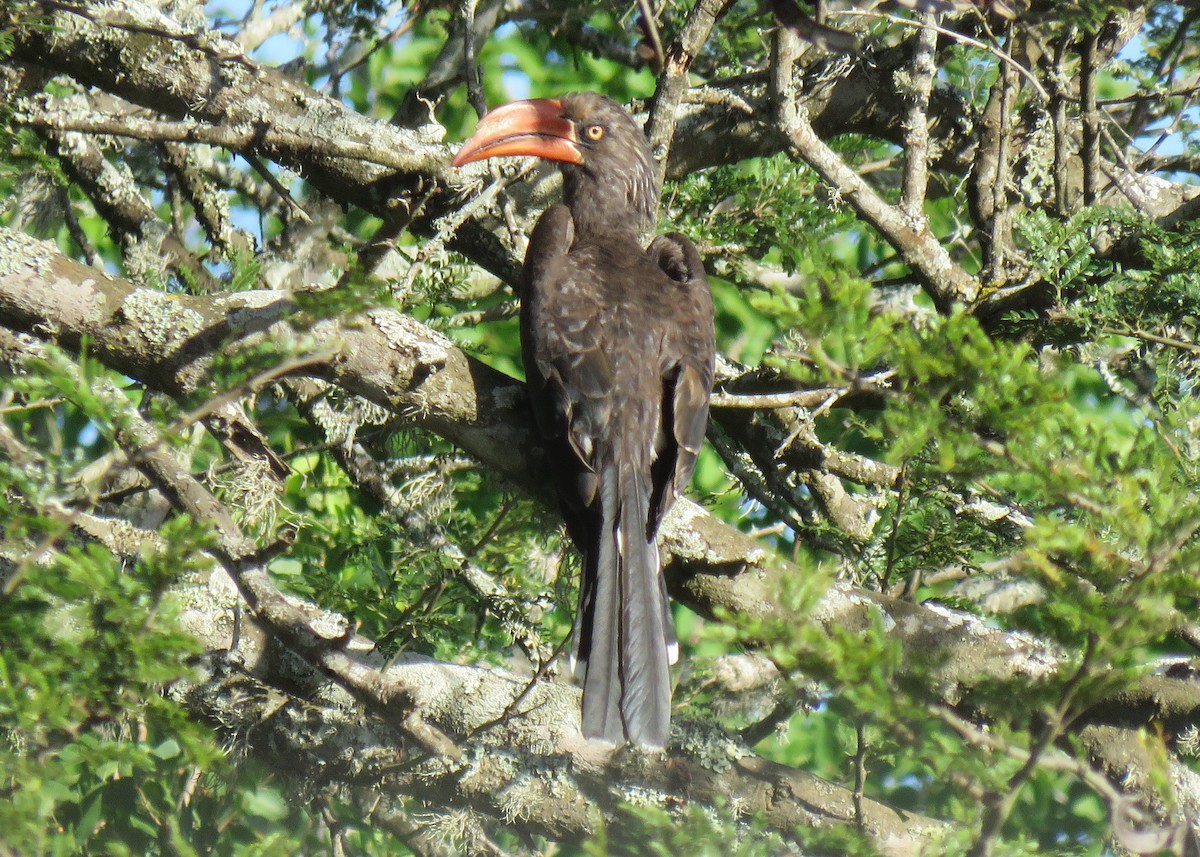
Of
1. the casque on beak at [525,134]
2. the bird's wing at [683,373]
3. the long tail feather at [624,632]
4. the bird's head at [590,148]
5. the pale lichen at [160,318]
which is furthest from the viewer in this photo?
the bird's head at [590,148]

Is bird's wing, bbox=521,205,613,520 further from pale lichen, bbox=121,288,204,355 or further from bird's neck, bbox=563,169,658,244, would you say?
pale lichen, bbox=121,288,204,355

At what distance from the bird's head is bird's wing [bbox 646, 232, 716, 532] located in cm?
47

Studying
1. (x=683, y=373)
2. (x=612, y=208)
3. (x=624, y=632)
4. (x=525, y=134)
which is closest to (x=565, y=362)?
(x=683, y=373)

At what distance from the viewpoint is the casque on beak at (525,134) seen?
12.4 ft

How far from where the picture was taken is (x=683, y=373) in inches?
130

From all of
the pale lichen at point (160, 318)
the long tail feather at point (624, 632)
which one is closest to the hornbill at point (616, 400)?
the long tail feather at point (624, 632)

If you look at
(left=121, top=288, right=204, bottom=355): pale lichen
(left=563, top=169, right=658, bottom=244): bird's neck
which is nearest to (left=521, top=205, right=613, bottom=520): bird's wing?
(left=563, top=169, right=658, bottom=244): bird's neck

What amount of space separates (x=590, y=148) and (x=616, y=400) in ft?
4.46

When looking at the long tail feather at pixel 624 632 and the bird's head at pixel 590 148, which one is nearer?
the long tail feather at pixel 624 632

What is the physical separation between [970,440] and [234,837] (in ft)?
7.45

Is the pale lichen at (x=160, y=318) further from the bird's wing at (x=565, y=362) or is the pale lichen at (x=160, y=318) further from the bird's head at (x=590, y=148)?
the bird's head at (x=590, y=148)

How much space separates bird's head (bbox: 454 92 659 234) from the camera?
13.4 ft

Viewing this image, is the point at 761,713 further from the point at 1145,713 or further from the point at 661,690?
the point at 1145,713

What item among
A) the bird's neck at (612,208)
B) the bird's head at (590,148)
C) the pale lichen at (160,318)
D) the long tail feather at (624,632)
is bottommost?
the long tail feather at (624,632)
